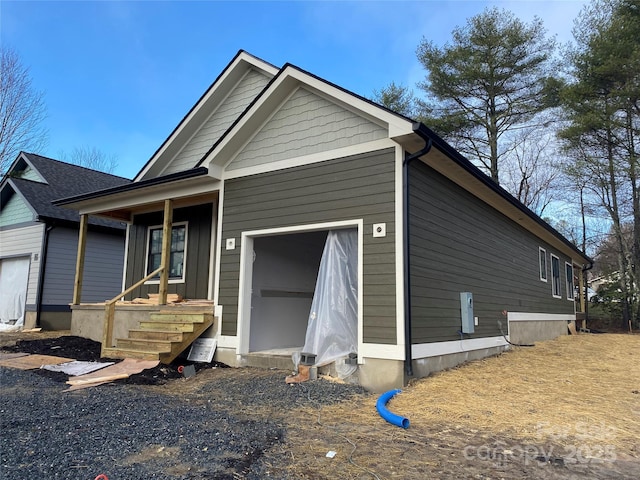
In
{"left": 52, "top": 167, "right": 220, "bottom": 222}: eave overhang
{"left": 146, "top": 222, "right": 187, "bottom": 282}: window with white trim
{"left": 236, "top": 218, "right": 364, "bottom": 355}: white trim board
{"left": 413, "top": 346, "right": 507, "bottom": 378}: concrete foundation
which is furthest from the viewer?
{"left": 146, "top": 222, "right": 187, "bottom": 282}: window with white trim

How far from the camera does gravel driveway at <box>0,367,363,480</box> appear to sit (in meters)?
3.12

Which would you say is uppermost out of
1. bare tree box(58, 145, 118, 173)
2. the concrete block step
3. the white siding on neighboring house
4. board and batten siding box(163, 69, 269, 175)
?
bare tree box(58, 145, 118, 173)

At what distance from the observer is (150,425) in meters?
4.16

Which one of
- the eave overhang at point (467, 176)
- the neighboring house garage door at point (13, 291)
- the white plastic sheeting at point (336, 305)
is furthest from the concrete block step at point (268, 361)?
the neighboring house garage door at point (13, 291)

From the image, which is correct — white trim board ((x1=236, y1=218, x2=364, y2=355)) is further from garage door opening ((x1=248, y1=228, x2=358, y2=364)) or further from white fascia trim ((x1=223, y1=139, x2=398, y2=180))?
white fascia trim ((x1=223, y1=139, x2=398, y2=180))

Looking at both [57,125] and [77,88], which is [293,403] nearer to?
[77,88]

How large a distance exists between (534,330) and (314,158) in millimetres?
8954

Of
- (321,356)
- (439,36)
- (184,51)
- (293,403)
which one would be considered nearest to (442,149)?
(321,356)

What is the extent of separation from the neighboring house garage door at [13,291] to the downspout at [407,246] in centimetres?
1295

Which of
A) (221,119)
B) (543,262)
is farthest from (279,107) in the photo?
(543,262)

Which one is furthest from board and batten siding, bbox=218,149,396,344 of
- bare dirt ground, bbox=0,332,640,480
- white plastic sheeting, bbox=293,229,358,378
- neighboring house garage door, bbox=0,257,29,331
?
neighboring house garage door, bbox=0,257,29,331

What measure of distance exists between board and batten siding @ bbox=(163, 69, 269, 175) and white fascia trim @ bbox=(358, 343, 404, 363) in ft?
21.0

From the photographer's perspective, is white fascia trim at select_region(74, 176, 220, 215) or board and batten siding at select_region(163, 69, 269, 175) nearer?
white fascia trim at select_region(74, 176, 220, 215)

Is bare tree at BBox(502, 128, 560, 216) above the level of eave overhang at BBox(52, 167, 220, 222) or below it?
above
